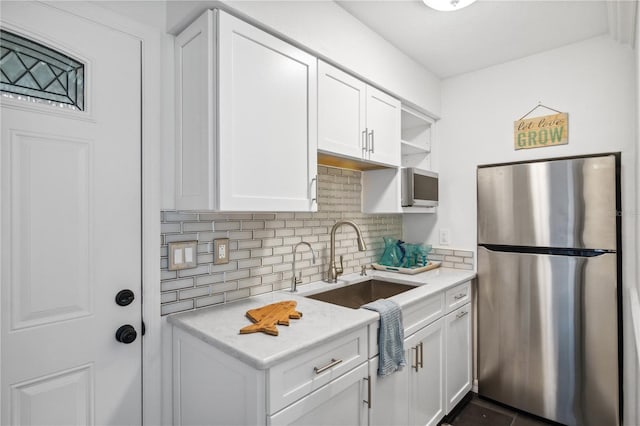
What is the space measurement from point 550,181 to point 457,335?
1178mm

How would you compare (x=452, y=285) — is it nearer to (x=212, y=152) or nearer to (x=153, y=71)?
(x=212, y=152)

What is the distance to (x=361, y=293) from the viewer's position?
90.7 inches

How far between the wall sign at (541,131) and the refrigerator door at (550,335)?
77 centimetres

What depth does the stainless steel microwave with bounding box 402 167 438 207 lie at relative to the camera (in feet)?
7.73

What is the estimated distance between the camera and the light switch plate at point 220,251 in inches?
64.4

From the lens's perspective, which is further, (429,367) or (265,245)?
(429,367)

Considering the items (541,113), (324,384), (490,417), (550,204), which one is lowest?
(490,417)

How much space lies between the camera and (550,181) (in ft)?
7.20

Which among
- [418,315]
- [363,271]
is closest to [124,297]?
[418,315]

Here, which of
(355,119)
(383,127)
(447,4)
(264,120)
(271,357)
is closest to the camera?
(271,357)

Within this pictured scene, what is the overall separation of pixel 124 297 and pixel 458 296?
1.99 meters

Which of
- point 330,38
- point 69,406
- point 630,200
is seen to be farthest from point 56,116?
point 630,200

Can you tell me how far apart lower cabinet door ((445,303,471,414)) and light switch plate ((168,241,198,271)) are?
62.2 inches

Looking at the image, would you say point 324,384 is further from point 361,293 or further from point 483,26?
point 483,26
